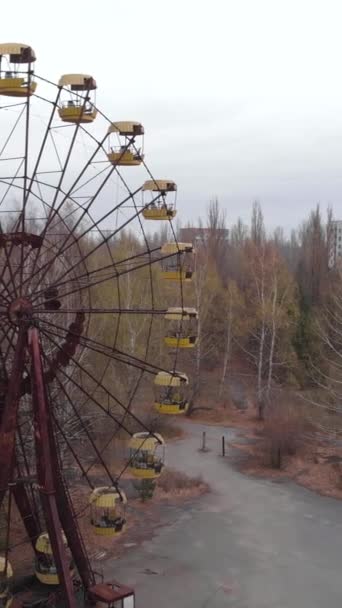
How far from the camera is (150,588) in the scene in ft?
51.8

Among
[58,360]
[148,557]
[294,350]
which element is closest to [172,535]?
[148,557]

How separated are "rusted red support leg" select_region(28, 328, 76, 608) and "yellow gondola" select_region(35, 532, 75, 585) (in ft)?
5.61

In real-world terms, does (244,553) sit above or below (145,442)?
below

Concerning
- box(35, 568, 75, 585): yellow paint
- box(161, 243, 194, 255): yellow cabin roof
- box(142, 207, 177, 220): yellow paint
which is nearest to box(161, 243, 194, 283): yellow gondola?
box(161, 243, 194, 255): yellow cabin roof

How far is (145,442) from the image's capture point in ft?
51.9

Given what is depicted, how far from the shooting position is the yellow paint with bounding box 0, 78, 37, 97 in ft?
48.6

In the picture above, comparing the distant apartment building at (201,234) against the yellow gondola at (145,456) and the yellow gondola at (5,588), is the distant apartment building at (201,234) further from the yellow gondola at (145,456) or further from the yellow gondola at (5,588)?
the yellow gondola at (5,588)

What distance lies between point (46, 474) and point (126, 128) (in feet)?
29.1

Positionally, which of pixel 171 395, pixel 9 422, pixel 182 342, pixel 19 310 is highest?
pixel 19 310

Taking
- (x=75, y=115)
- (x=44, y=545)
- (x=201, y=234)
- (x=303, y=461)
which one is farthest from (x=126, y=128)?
(x=201, y=234)

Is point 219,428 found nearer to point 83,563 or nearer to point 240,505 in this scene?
point 240,505

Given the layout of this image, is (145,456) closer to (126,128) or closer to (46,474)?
(46,474)

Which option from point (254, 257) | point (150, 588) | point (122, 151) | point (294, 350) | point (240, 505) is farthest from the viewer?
point (254, 257)

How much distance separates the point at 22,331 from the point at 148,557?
8255 millimetres
